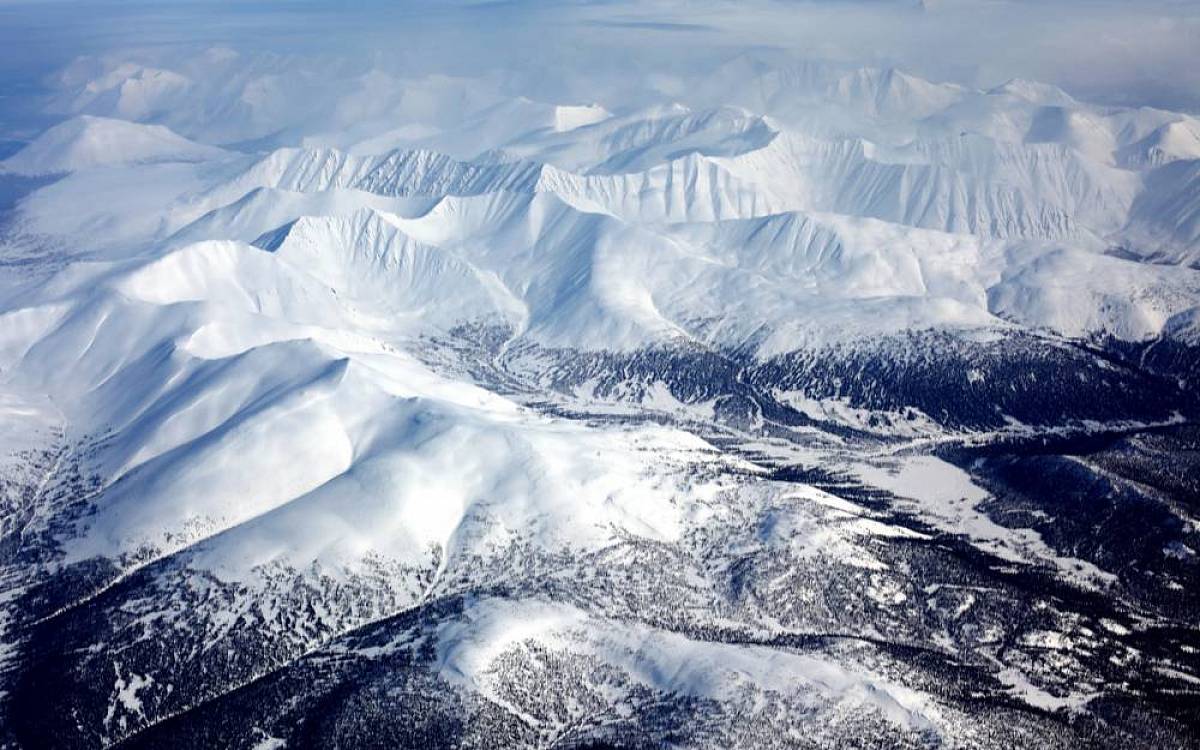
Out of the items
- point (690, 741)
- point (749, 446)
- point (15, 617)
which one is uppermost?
point (690, 741)

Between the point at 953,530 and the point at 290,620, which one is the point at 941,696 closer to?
the point at 953,530

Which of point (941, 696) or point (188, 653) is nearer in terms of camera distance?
point (941, 696)

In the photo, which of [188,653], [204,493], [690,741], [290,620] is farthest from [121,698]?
[690,741]

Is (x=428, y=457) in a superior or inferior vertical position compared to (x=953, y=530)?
superior

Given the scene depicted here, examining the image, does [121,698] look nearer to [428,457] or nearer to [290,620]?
[290,620]

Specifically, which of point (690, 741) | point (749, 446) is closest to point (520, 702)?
point (690, 741)

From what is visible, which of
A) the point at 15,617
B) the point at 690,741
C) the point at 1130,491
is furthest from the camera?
the point at 1130,491

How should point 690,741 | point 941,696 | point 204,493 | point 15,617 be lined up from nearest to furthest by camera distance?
point 690,741
point 941,696
point 15,617
point 204,493

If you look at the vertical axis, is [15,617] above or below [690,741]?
below

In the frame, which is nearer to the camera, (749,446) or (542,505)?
(542,505)
